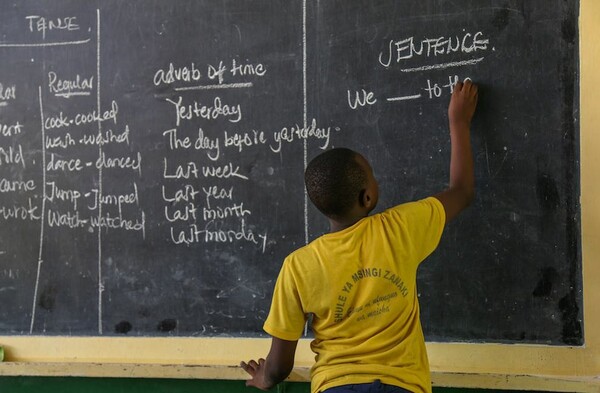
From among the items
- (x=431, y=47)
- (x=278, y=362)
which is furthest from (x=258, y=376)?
(x=431, y=47)

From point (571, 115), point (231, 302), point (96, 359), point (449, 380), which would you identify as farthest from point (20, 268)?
point (571, 115)

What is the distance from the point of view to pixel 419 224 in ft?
5.72

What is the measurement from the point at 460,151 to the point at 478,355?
63 centimetres

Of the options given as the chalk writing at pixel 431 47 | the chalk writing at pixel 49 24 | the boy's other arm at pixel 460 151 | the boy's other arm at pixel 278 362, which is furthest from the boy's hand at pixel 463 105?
the chalk writing at pixel 49 24

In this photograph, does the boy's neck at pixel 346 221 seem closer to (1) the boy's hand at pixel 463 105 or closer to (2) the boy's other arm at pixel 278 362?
(2) the boy's other arm at pixel 278 362

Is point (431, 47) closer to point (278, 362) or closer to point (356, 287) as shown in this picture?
point (356, 287)

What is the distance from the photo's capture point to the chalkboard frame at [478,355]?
1.95 meters

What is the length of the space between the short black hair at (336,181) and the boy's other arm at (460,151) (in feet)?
1.02

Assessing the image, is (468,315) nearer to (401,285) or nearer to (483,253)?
(483,253)

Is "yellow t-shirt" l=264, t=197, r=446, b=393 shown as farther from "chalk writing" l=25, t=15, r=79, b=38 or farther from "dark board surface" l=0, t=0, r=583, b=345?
"chalk writing" l=25, t=15, r=79, b=38

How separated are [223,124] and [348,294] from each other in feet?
2.94

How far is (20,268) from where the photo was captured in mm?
2506

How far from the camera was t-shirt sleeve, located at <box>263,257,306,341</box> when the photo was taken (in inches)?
66.8

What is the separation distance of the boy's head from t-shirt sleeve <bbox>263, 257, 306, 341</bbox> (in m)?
0.18
